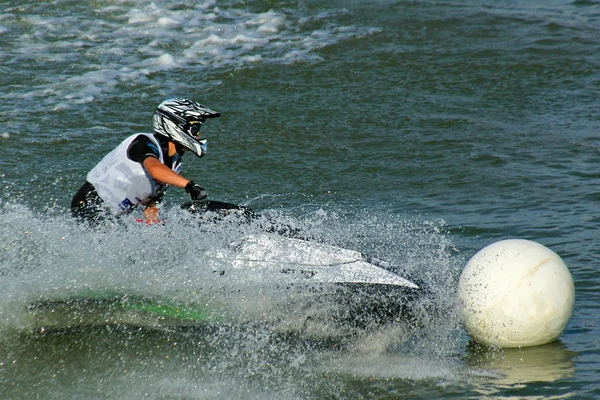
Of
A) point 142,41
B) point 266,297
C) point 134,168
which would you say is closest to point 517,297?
point 266,297

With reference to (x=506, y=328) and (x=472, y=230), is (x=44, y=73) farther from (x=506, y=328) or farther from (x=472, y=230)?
(x=506, y=328)

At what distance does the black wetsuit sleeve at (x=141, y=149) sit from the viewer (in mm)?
6320

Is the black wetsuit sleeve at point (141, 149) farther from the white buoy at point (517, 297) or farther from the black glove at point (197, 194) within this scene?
the white buoy at point (517, 297)

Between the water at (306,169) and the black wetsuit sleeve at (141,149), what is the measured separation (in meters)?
0.64

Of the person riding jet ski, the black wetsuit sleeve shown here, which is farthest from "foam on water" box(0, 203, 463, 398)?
the black wetsuit sleeve

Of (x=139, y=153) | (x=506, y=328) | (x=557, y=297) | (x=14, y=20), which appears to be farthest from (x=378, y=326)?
(x=14, y=20)

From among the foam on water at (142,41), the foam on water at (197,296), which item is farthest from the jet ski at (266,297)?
the foam on water at (142,41)

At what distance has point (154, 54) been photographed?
15172 millimetres

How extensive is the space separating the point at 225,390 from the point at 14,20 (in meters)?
13.4

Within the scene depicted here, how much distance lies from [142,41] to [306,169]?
669cm

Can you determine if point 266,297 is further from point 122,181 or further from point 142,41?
point 142,41

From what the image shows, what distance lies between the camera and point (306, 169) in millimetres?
10734

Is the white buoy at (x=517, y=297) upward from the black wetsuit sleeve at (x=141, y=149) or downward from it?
downward

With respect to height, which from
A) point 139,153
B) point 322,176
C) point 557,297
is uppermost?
point 139,153
